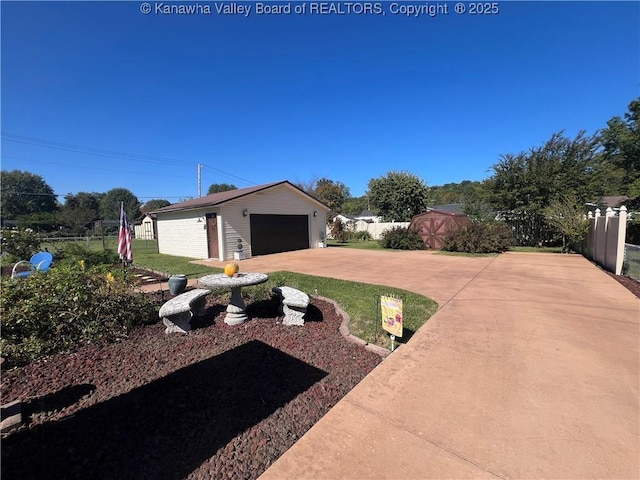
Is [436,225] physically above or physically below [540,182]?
below

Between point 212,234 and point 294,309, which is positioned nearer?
point 294,309

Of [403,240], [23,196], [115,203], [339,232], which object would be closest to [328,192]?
[339,232]

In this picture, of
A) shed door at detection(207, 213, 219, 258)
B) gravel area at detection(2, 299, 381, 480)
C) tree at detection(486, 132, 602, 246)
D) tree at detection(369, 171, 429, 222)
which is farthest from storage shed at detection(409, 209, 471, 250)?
gravel area at detection(2, 299, 381, 480)

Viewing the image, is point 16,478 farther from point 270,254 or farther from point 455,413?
point 270,254

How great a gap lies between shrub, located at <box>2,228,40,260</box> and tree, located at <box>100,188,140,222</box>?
239 feet

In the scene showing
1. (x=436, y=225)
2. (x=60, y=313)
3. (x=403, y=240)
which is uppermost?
(x=436, y=225)

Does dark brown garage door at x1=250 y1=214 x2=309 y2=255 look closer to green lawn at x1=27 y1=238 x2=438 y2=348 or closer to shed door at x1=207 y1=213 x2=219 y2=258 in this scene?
shed door at x1=207 y1=213 x2=219 y2=258

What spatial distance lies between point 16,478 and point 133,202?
96648 millimetres

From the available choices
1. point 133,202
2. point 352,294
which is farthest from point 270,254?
point 133,202

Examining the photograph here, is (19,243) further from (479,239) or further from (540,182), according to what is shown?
(540,182)

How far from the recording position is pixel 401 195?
2702 centimetres

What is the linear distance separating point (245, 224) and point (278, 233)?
89.1 inches

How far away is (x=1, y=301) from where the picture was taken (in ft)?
11.4

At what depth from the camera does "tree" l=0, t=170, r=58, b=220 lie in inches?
2261
